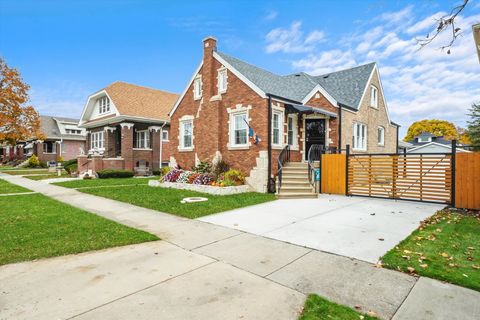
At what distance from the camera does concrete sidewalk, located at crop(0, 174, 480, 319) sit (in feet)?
9.94

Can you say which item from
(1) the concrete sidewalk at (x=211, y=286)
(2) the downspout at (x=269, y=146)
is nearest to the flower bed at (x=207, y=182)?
(2) the downspout at (x=269, y=146)

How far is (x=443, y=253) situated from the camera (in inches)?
190

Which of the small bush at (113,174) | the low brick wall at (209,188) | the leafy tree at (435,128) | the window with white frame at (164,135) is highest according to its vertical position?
the leafy tree at (435,128)

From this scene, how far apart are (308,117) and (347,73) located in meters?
8.55

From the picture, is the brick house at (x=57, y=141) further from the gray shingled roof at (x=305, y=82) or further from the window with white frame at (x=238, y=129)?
the gray shingled roof at (x=305, y=82)

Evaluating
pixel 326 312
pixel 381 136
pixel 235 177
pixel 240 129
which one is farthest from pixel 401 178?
pixel 381 136

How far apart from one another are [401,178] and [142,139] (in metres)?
21.3

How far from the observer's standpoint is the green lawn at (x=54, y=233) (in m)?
5.00

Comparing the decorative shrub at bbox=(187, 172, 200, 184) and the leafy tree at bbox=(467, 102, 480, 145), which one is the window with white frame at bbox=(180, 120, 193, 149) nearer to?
the decorative shrub at bbox=(187, 172, 200, 184)

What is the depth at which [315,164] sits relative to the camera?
1329 centimetres

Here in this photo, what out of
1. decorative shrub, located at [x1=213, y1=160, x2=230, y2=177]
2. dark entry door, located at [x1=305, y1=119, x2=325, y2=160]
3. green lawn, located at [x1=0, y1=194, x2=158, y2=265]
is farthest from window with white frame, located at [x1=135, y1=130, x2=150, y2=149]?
green lawn, located at [x1=0, y1=194, x2=158, y2=265]

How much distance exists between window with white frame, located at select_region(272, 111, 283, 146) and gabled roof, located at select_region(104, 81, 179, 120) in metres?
14.0

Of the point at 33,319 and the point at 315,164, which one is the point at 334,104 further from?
the point at 33,319

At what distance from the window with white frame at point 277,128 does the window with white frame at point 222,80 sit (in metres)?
3.48
